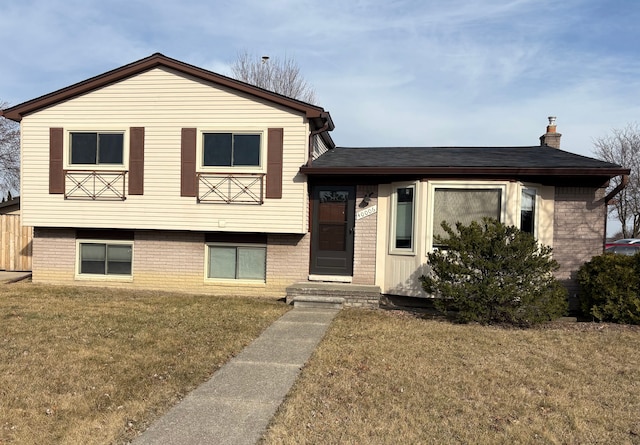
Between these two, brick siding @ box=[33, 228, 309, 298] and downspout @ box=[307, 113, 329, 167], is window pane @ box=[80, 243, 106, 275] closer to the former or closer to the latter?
brick siding @ box=[33, 228, 309, 298]

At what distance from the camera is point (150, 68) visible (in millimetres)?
10445

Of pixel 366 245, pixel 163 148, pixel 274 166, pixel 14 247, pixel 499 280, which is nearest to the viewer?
pixel 499 280

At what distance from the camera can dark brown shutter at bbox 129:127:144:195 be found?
1034 centimetres

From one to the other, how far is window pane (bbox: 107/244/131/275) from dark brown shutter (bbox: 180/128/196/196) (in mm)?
2316

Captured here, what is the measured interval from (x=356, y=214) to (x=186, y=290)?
14.6 ft

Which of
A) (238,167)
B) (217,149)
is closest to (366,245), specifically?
(238,167)

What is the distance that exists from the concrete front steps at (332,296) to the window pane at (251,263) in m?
1.39

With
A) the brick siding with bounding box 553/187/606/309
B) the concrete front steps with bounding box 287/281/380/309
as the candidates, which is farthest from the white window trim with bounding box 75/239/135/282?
the brick siding with bounding box 553/187/606/309

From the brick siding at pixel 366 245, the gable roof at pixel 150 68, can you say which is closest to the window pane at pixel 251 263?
the brick siding at pixel 366 245

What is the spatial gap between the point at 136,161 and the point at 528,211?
28.6 ft

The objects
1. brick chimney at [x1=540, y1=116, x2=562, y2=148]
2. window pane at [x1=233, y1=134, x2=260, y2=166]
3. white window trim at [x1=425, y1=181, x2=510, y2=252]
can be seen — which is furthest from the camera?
brick chimney at [x1=540, y1=116, x2=562, y2=148]

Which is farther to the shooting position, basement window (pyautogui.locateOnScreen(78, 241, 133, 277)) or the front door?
basement window (pyautogui.locateOnScreen(78, 241, 133, 277))

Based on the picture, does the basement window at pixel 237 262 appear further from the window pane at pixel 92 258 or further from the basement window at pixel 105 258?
the window pane at pixel 92 258

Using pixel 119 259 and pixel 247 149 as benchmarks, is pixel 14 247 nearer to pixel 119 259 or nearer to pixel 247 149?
pixel 119 259
